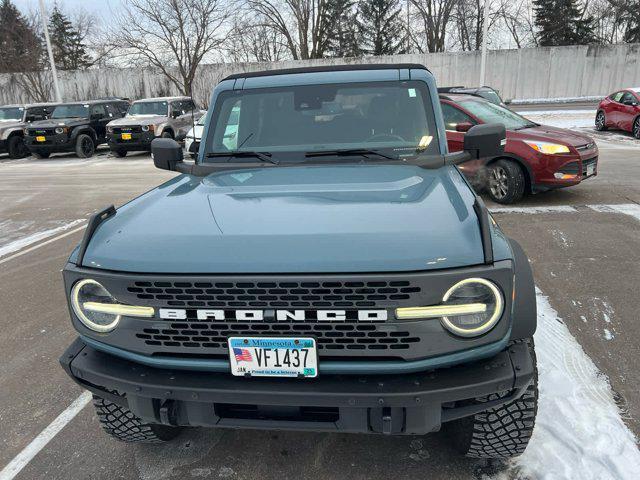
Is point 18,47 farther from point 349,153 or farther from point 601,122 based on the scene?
point 349,153

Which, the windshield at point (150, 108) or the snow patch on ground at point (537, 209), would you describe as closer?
the snow patch on ground at point (537, 209)

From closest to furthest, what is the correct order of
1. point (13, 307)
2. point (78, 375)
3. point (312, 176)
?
point (78, 375) → point (312, 176) → point (13, 307)

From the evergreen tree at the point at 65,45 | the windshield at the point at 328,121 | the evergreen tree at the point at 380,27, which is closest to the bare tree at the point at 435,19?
the evergreen tree at the point at 380,27

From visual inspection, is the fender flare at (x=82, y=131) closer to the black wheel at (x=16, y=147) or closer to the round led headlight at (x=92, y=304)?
the black wheel at (x=16, y=147)

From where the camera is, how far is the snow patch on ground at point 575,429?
235 centimetres

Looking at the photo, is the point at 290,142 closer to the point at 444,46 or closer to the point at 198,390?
the point at 198,390

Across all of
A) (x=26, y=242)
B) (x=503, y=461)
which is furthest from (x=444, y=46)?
(x=503, y=461)

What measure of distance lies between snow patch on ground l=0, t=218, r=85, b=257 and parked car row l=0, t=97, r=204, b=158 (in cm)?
785

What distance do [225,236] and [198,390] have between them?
613mm

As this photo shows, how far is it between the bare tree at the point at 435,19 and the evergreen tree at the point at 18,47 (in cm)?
2848

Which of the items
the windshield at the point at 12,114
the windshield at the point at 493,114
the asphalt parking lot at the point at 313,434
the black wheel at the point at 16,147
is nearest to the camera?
the asphalt parking lot at the point at 313,434

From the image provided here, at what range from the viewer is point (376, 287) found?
5.90 feet

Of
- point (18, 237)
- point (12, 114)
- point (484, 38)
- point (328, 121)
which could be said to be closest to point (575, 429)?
point (328, 121)

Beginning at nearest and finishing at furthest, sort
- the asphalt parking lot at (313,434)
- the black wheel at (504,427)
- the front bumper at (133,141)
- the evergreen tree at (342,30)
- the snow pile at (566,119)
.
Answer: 1. the black wheel at (504,427)
2. the asphalt parking lot at (313,434)
3. the front bumper at (133,141)
4. the snow pile at (566,119)
5. the evergreen tree at (342,30)
